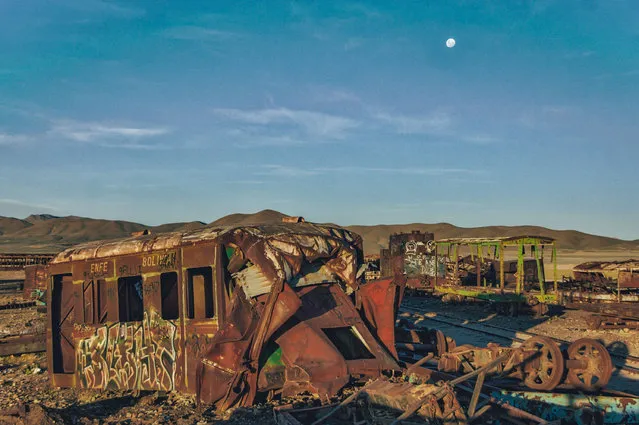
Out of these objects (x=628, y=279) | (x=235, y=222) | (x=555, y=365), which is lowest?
(x=555, y=365)

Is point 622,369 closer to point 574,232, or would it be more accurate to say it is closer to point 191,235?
point 191,235

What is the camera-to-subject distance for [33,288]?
90.2 ft

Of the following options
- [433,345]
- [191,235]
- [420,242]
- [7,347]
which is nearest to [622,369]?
[433,345]

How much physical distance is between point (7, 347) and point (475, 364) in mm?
13275

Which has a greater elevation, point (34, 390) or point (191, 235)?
point (191, 235)

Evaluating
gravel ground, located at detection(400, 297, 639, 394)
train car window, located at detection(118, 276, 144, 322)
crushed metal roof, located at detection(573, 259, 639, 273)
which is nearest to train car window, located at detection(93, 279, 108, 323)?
train car window, located at detection(118, 276, 144, 322)

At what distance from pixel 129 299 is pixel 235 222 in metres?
121

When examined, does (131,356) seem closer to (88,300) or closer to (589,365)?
(88,300)

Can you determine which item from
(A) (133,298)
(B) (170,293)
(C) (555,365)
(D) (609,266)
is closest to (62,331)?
(A) (133,298)

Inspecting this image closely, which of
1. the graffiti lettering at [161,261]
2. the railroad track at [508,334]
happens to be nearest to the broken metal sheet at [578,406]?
the railroad track at [508,334]

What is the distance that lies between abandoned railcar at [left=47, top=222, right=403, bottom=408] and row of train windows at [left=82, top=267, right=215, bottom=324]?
0.08 feet

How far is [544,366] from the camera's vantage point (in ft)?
30.8

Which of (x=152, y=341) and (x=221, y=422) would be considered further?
(x=152, y=341)

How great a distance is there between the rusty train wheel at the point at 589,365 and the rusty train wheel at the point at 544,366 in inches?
12.5
